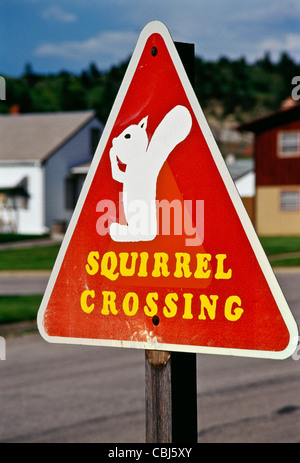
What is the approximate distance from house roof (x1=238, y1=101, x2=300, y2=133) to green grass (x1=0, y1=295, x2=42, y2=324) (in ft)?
86.4

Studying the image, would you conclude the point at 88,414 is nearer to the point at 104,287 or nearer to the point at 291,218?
the point at 104,287

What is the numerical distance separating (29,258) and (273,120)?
57.7ft

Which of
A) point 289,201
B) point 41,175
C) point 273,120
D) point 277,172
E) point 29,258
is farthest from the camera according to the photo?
point 41,175

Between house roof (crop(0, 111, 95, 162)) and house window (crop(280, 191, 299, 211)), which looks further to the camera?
house roof (crop(0, 111, 95, 162))

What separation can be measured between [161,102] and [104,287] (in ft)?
2.13

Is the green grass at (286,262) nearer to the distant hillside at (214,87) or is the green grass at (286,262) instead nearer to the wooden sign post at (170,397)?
the wooden sign post at (170,397)

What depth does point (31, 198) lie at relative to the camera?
143 feet

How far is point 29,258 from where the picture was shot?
29953mm

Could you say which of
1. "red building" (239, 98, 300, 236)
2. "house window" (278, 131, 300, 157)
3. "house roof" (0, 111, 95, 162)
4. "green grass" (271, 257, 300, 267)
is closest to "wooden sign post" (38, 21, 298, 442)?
"green grass" (271, 257, 300, 267)

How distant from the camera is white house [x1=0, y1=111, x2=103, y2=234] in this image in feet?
143

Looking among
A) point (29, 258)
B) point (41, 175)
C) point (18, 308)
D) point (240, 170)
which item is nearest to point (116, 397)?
point (18, 308)
